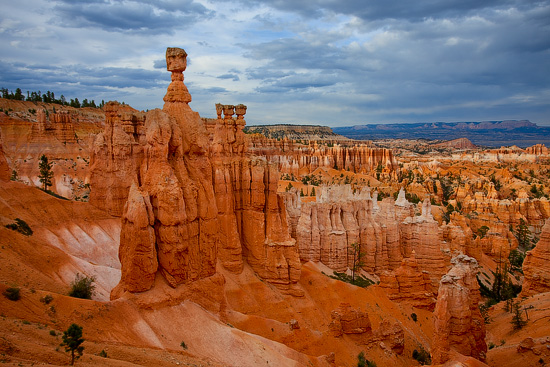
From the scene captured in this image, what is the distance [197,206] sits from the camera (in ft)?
60.1

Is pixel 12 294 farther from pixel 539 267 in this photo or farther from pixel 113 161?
pixel 539 267

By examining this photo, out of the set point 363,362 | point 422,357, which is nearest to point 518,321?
point 422,357

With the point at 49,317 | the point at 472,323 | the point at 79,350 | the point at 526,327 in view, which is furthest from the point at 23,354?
the point at 526,327

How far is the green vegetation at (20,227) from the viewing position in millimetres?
23900

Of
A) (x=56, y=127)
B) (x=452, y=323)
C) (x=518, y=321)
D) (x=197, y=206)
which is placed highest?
(x=56, y=127)

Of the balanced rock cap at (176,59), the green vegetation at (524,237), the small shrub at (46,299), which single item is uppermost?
the balanced rock cap at (176,59)

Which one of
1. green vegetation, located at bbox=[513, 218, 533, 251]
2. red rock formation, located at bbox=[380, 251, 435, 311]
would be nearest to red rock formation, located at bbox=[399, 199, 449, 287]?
red rock formation, located at bbox=[380, 251, 435, 311]

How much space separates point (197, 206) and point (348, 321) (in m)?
11.5

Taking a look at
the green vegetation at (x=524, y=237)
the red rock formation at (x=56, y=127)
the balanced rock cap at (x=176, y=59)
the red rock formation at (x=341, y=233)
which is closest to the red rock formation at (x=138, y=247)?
the balanced rock cap at (x=176, y=59)

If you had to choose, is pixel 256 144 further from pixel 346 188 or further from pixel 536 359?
pixel 536 359

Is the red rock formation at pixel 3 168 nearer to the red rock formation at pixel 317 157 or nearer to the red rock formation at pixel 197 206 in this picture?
the red rock formation at pixel 197 206

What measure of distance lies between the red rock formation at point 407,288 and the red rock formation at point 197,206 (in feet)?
28.6

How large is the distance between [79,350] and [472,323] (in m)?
17.7

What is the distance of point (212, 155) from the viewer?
25.4 m
